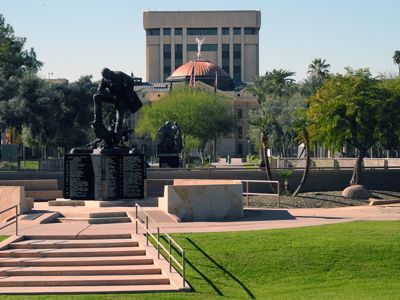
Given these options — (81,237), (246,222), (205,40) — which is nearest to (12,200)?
(81,237)

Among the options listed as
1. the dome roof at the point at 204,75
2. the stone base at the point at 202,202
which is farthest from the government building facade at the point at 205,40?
the stone base at the point at 202,202

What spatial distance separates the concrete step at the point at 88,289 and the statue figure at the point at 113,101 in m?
13.0

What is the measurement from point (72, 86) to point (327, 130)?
36.5m

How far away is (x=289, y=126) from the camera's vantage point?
9538 cm

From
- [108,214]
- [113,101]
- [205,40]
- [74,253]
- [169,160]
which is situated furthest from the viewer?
[205,40]

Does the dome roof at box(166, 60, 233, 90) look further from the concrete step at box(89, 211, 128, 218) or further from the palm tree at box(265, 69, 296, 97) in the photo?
the concrete step at box(89, 211, 128, 218)

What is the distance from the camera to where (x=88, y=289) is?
19.9m

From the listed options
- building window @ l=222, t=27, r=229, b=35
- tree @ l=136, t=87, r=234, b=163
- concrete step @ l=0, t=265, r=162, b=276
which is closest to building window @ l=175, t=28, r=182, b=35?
building window @ l=222, t=27, r=229, b=35

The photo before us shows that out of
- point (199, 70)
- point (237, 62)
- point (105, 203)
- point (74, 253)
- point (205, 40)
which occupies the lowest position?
point (74, 253)

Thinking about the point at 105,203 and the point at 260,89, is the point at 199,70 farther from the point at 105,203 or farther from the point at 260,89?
the point at 105,203

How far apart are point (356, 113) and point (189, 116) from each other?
1780 inches

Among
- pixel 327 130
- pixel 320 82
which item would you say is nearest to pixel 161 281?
pixel 327 130

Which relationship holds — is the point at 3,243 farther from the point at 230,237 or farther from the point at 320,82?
the point at 320,82

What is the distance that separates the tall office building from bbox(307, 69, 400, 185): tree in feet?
449
